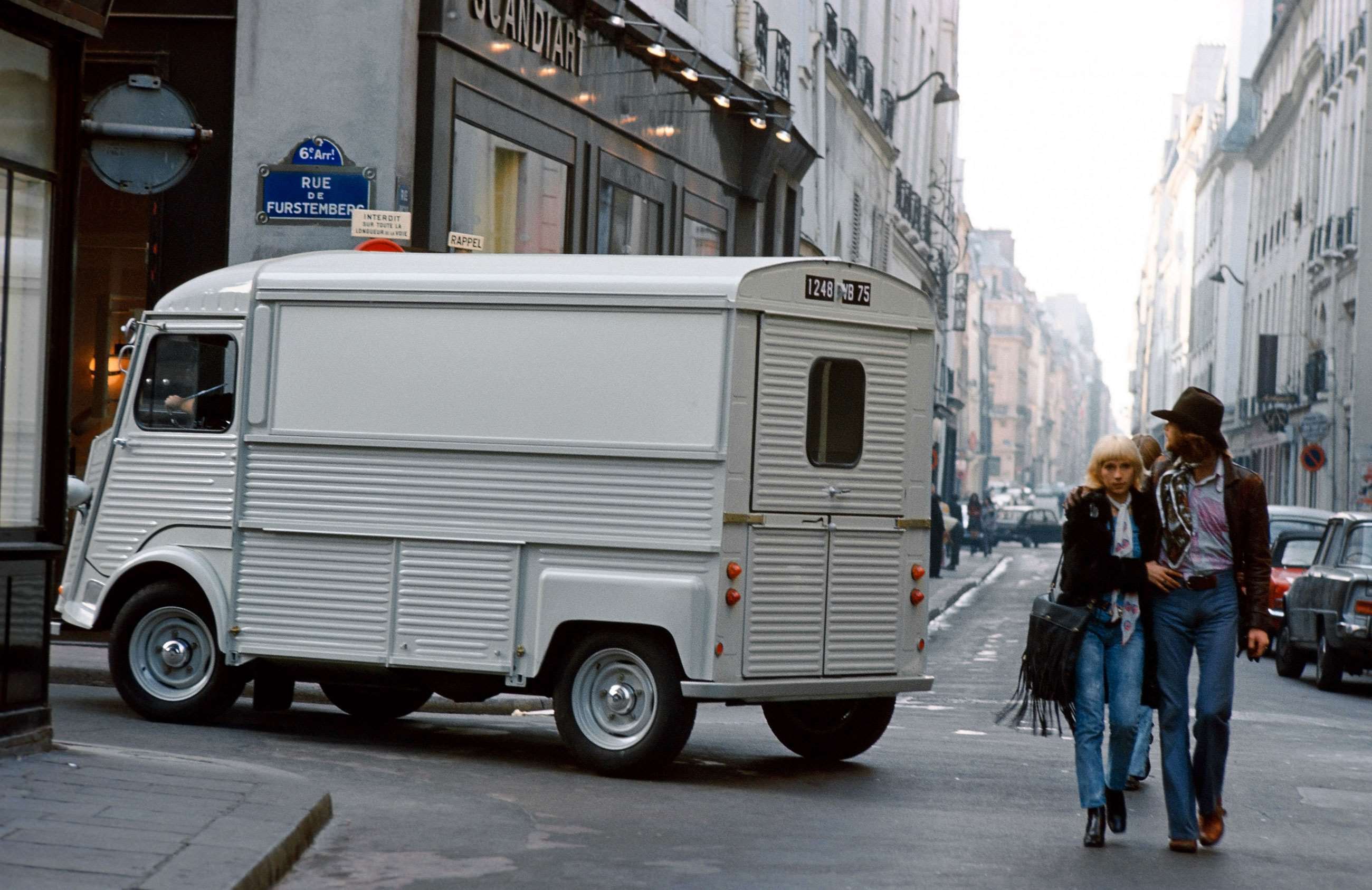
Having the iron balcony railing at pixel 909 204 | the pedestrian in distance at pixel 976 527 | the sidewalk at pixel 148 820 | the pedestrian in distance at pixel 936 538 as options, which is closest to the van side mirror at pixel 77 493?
the sidewalk at pixel 148 820

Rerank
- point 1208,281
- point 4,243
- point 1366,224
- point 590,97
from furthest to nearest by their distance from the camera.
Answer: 1. point 1208,281
2. point 1366,224
3. point 590,97
4. point 4,243

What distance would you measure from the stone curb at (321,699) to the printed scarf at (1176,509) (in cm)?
595

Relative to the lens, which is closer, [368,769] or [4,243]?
[4,243]

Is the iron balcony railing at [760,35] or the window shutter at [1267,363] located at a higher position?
the iron balcony railing at [760,35]

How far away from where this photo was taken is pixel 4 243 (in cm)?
925

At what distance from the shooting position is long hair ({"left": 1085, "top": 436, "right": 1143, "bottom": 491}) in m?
8.51

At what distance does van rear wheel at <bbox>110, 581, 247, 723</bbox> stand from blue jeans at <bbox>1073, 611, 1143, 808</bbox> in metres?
5.13

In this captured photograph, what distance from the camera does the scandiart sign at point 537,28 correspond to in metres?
18.1

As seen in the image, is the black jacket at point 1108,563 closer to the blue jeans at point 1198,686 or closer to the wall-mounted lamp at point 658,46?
the blue jeans at point 1198,686

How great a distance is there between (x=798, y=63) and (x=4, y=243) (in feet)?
75.9

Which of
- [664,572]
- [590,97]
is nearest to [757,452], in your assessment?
[664,572]

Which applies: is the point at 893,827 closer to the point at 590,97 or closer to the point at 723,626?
the point at 723,626

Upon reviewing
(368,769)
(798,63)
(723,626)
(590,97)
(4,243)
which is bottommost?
(368,769)

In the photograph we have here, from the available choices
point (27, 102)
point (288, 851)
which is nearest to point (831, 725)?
point (288, 851)
